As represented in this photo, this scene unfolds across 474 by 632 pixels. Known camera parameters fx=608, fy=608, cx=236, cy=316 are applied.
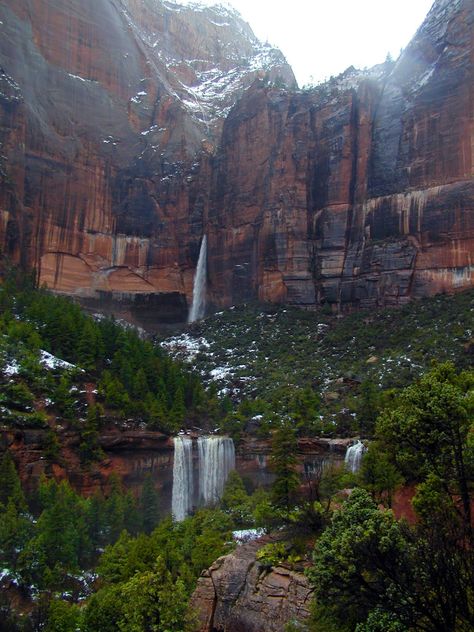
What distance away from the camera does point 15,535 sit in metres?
29.1

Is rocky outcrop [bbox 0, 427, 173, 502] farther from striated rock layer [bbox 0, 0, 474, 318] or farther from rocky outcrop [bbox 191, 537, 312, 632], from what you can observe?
striated rock layer [bbox 0, 0, 474, 318]

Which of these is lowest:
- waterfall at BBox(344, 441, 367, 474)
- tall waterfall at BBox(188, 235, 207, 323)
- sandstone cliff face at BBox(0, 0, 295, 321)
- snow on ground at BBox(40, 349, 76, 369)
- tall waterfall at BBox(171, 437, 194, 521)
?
tall waterfall at BBox(171, 437, 194, 521)

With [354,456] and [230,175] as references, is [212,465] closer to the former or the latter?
[354,456]

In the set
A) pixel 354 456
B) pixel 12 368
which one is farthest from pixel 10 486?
pixel 354 456

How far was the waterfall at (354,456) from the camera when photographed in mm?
39438

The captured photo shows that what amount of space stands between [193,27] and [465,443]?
13214 cm

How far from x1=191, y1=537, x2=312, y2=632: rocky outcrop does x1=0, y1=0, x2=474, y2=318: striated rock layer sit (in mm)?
47211

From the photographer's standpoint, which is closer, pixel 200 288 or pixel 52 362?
pixel 52 362

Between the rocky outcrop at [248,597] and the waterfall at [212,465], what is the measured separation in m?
27.3

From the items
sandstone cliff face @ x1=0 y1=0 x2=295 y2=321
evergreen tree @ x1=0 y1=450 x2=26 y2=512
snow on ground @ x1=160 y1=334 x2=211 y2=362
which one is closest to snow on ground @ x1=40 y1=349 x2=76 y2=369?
evergreen tree @ x1=0 y1=450 x2=26 y2=512

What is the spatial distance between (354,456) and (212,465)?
470 inches

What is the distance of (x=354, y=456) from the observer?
40.1 m

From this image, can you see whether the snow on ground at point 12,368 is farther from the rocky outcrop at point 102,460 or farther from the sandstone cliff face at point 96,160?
the sandstone cliff face at point 96,160

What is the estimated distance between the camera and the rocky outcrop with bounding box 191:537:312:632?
16.6 metres
